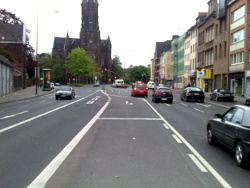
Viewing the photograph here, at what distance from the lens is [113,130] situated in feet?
43.6

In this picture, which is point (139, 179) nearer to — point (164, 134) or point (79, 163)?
point (79, 163)

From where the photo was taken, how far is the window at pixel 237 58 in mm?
45616

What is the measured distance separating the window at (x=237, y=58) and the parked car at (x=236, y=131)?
3746 centimetres

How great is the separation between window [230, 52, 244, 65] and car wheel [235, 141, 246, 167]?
39167 millimetres

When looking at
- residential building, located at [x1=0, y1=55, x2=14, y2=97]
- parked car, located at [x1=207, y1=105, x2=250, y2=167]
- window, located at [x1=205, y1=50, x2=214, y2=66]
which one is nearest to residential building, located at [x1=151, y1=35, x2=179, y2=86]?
window, located at [x1=205, y1=50, x2=214, y2=66]

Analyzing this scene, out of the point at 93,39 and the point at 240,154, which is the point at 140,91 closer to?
the point at 240,154

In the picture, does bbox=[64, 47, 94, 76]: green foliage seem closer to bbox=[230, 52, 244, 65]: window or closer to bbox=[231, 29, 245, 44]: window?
bbox=[230, 52, 244, 65]: window

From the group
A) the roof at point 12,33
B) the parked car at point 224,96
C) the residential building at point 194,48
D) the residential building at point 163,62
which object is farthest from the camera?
the residential building at point 163,62

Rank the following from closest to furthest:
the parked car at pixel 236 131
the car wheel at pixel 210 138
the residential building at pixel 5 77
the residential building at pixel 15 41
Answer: the parked car at pixel 236 131 → the car wheel at pixel 210 138 → the residential building at pixel 5 77 → the residential building at pixel 15 41

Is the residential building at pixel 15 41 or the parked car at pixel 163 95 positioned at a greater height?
the residential building at pixel 15 41

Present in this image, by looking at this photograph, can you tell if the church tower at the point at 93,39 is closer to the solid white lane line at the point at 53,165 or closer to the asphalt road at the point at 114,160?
the asphalt road at the point at 114,160

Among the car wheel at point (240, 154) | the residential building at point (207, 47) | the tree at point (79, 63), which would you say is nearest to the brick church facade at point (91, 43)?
the tree at point (79, 63)

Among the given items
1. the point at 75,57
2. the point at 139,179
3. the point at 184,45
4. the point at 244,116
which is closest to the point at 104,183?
the point at 139,179

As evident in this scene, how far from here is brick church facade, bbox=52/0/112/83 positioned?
132 m
